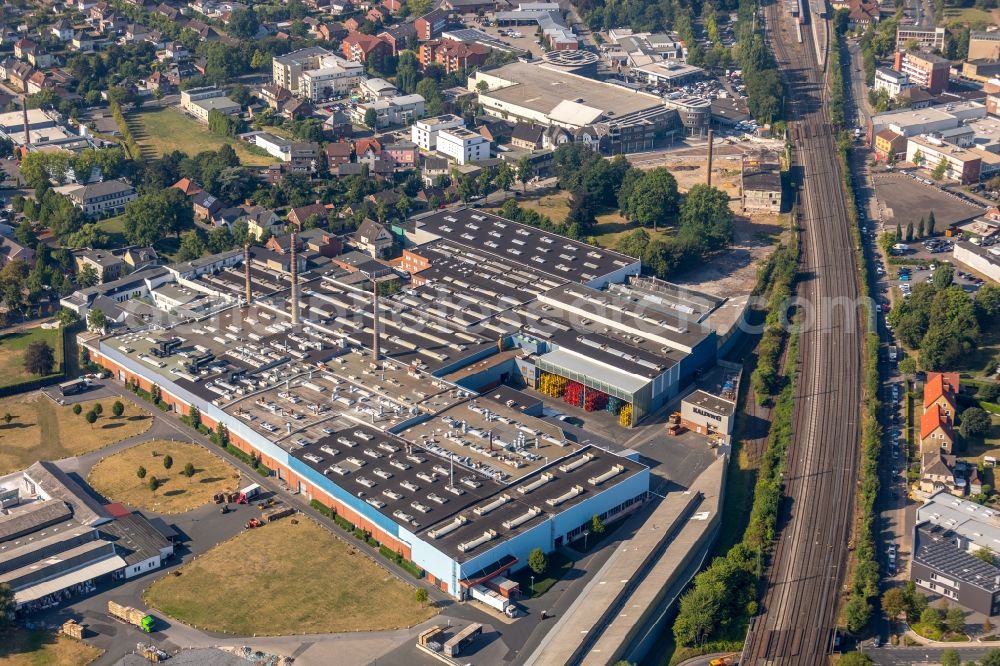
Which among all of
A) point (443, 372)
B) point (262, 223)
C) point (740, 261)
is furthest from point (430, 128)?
point (443, 372)

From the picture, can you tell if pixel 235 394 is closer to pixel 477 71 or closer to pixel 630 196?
pixel 630 196

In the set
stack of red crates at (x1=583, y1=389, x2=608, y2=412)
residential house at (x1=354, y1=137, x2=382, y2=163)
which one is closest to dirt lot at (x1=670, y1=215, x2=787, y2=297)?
stack of red crates at (x1=583, y1=389, x2=608, y2=412)

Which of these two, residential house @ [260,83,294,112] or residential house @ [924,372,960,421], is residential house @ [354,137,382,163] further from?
residential house @ [924,372,960,421]

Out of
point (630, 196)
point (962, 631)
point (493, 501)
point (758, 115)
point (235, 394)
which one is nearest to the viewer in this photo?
point (962, 631)

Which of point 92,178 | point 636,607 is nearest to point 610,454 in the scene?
point 636,607

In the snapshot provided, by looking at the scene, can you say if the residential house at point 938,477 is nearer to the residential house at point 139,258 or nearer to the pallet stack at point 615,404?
the pallet stack at point 615,404

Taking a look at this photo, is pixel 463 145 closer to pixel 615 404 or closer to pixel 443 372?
pixel 443 372

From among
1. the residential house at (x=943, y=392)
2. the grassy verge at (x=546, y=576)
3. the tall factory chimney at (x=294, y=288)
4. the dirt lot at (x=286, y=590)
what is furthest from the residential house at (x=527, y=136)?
the grassy verge at (x=546, y=576)
